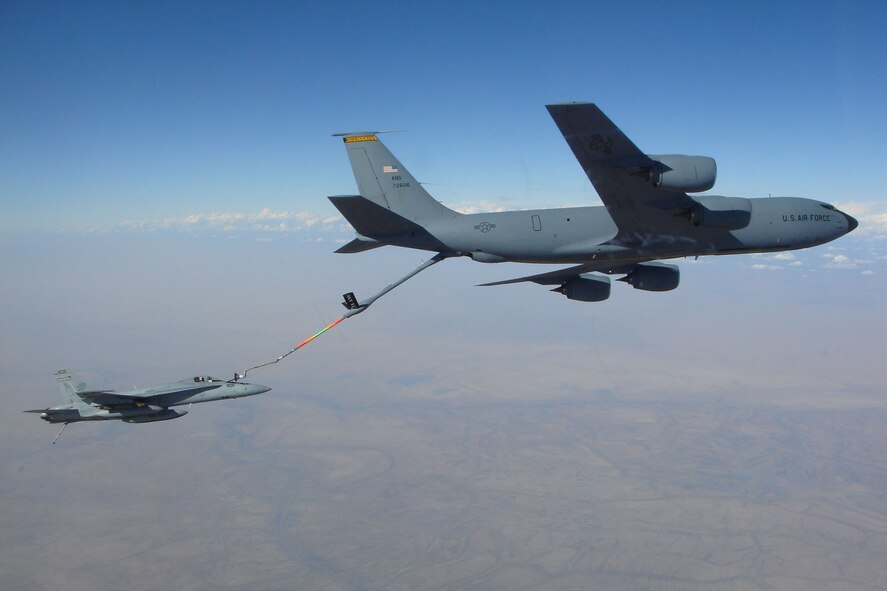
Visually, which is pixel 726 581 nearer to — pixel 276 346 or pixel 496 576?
pixel 496 576

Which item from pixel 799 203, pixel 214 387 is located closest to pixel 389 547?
pixel 214 387

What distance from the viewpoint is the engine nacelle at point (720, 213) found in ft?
66.6

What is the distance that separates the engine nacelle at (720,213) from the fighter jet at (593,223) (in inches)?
1.4

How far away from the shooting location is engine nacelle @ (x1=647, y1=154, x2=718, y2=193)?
57.8 ft

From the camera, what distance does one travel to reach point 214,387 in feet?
88.3

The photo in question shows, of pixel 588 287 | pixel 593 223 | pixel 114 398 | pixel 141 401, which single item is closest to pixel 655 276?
pixel 588 287

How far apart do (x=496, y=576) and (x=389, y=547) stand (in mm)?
25172

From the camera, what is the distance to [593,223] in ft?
71.5

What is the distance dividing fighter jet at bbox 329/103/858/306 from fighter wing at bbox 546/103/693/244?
4 centimetres

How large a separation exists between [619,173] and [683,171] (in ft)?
6.04

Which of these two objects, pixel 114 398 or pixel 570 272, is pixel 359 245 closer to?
pixel 570 272

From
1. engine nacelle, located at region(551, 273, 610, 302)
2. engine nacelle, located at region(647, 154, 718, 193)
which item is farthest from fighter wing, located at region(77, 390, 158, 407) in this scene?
engine nacelle, located at region(647, 154, 718, 193)

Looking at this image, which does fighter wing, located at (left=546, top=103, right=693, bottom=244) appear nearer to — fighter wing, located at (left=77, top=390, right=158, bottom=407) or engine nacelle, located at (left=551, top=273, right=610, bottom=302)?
engine nacelle, located at (left=551, top=273, right=610, bottom=302)

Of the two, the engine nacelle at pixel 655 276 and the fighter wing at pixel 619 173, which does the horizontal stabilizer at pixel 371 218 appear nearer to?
the fighter wing at pixel 619 173
